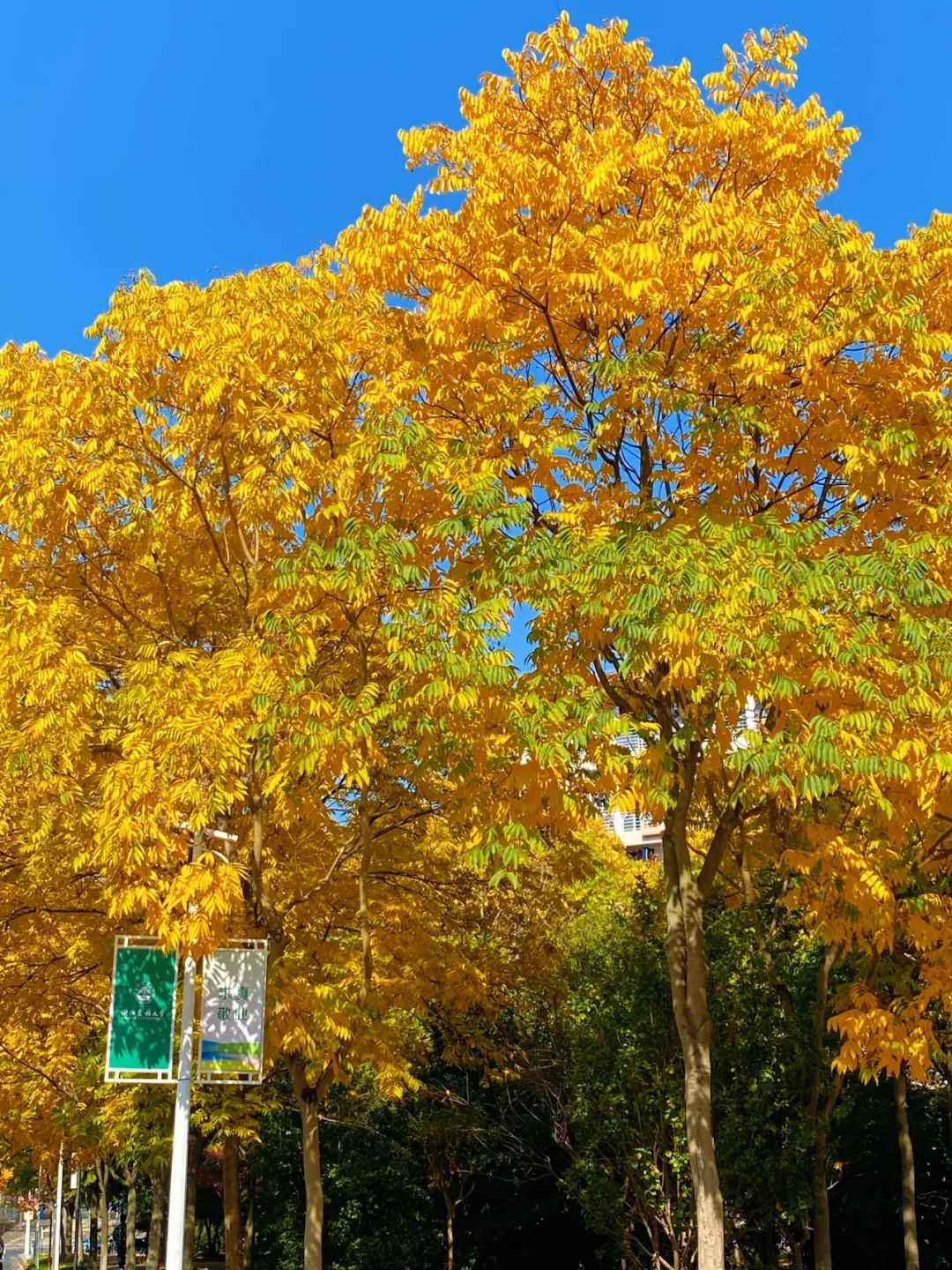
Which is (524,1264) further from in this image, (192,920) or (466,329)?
(466,329)

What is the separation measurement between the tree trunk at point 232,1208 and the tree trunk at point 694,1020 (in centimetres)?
612

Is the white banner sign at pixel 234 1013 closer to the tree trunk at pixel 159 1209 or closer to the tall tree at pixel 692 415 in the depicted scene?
the tall tree at pixel 692 415

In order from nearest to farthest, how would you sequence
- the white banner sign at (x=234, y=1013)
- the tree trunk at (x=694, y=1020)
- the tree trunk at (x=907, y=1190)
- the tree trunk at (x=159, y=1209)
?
1. the white banner sign at (x=234, y=1013)
2. the tree trunk at (x=694, y=1020)
3. the tree trunk at (x=907, y=1190)
4. the tree trunk at (x=159, y=1209)

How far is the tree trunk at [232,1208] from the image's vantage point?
44.6ft

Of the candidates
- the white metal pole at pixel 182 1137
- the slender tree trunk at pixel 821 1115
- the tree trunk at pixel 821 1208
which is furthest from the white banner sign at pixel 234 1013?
the tree trunk at pixel 821 1208

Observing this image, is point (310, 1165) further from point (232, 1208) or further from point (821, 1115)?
point (821, 1115)

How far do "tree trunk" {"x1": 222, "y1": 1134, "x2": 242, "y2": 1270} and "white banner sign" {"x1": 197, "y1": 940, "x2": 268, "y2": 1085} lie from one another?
6.71m

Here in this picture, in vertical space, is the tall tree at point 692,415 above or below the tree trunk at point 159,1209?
above

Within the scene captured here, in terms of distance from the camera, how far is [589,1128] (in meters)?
14.5

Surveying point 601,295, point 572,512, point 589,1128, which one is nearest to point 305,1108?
point 589,1128

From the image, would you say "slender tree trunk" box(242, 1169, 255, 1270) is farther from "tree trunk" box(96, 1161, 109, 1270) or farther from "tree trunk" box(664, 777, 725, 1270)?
"tree trunk" box(664, 777, 725, 1270)

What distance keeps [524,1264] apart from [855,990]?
1320cm

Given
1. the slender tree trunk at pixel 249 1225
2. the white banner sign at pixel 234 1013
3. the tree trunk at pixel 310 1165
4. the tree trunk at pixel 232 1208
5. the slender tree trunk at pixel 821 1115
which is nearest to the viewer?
the white banner sign at pixel 234 1013

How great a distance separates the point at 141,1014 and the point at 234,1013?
26.6 inches
